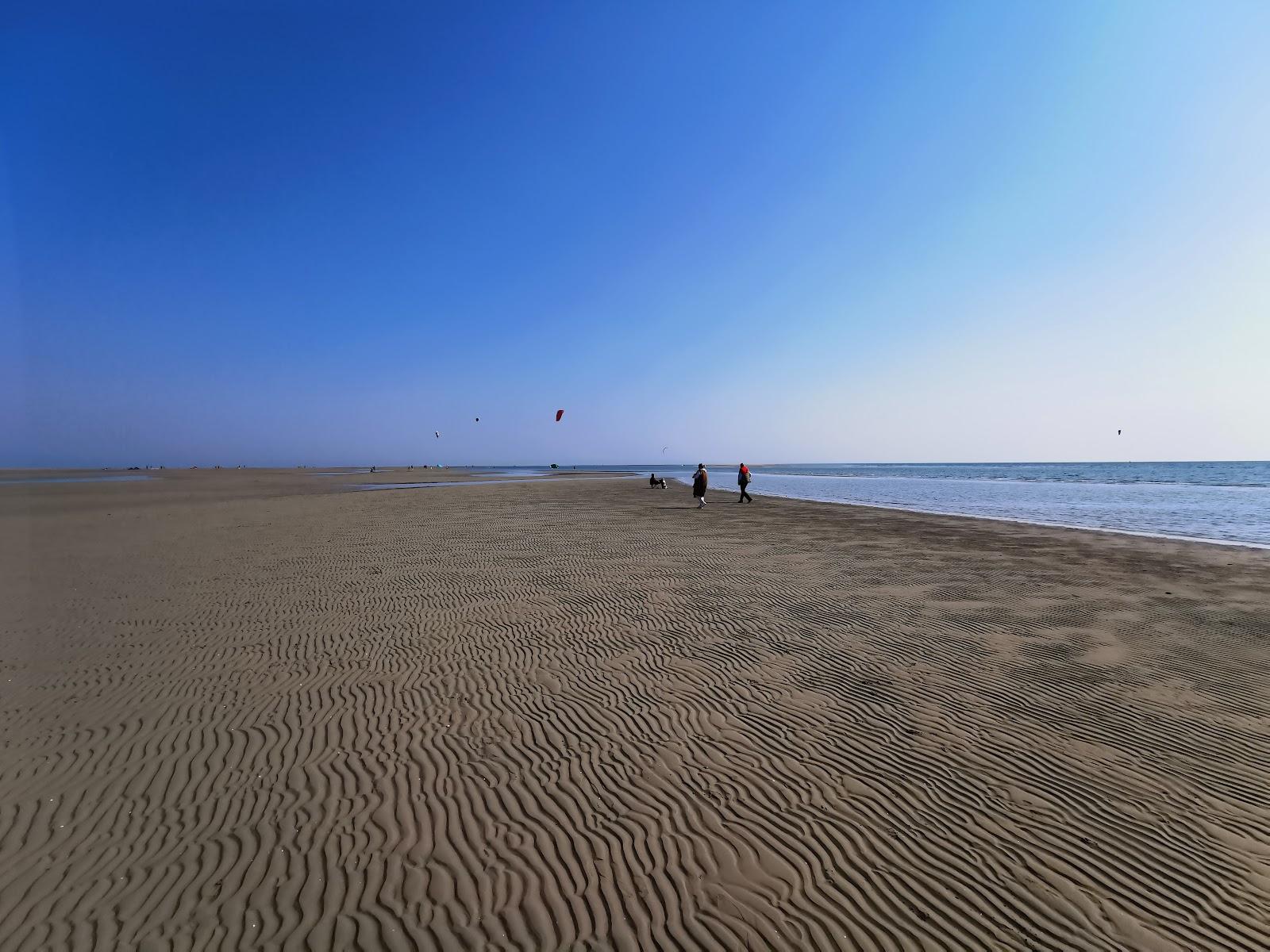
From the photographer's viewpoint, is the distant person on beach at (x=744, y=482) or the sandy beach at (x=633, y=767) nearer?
the sandy beach at (x=633, y=767)

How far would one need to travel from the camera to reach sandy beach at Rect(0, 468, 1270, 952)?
3.32 metres

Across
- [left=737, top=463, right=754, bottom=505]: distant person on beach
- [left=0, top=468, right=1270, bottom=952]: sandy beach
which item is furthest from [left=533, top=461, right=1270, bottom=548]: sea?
[left=0, top=468, right=1270, bottom=952]: sandy beach

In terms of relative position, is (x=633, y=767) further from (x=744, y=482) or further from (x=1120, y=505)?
(x=1120, y=505)

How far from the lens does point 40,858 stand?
372 centimetres

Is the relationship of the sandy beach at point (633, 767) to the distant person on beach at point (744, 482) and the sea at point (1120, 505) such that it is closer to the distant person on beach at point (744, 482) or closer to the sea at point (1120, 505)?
the sea at point (1120, 505)

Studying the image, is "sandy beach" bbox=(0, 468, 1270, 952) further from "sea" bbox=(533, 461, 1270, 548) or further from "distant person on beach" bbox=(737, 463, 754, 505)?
"distant person on beach" bbox=(737, 463, 754, 505)

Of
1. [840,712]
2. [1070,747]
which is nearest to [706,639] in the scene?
[840,712]

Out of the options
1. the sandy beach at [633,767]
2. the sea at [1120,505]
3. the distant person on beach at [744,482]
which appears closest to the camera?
the sandy beach at [633,767]

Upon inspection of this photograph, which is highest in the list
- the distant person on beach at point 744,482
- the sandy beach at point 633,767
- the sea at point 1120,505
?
the distant person on beach at point 744,482

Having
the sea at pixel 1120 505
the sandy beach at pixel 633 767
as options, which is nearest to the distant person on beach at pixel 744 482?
the sea at pixel 1120 505

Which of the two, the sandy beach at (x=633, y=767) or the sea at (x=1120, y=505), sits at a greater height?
the sea at (x=1120, y=505)

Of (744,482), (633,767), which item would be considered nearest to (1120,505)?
(744,482)

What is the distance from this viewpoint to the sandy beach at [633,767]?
10.9ft

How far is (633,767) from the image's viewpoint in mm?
4871
